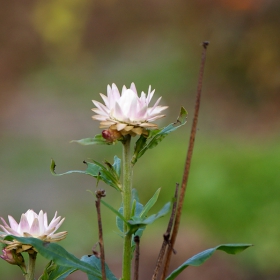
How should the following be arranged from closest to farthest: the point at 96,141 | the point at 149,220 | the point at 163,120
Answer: the point at 149,220, the point at 96,141, the point at 163,120

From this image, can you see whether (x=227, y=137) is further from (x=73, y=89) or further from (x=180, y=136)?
(x=73, y=89)

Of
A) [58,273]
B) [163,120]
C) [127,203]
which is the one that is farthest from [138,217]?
[163,120]

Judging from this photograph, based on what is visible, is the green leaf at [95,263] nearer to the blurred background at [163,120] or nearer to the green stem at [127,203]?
the green stem at [127,203]

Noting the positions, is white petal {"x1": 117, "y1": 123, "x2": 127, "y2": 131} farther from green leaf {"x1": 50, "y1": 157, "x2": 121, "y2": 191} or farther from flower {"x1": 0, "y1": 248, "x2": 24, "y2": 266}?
flower {"x1": 0, "y1": 248, "x2": 24, "y2": 266}

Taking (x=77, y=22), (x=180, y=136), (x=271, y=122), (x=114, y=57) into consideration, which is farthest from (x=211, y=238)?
(x=77, y=22)

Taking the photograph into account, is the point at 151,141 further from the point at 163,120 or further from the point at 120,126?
the point at 163,120

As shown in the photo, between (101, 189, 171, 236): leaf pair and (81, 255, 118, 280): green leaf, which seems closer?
(101, 189, 171, 236): leaf pair

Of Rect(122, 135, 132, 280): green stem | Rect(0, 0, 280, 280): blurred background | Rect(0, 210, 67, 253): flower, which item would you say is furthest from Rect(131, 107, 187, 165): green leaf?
Rect(0, 0, 280, 280): blurred background
